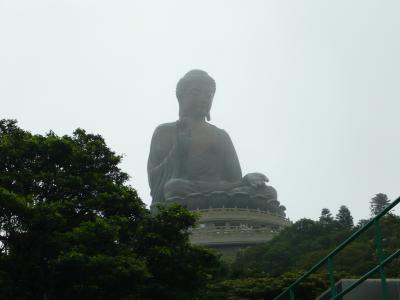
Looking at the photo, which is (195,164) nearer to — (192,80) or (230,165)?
(230,165)

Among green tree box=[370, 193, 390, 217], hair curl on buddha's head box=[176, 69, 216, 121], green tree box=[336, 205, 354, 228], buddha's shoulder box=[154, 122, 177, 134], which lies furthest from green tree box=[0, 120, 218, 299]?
green tree box=[370, 193, 390, 217]

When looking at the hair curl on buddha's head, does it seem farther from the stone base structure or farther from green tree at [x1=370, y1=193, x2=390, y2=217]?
green tree at [x1=370, y1=193, x2=390, y2=217]

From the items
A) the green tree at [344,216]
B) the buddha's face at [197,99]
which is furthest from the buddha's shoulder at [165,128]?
the green tree at [344,216]

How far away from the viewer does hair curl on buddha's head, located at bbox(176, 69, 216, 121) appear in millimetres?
34656

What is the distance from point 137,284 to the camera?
379 inches

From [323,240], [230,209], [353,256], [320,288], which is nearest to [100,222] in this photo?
[320,288]

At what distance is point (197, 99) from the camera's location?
34.3m

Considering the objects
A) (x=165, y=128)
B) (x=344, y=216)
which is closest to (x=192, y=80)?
(x=165, y=128)

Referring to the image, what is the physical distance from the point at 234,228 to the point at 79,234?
21.0 metres

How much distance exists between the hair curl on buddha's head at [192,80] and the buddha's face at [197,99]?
0.52ft

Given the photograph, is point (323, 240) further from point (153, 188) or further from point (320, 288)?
point (153, 188)

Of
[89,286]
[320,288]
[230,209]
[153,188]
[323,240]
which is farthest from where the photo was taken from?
[153,188]

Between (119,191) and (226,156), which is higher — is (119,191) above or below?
below

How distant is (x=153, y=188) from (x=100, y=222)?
78.9ft
